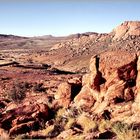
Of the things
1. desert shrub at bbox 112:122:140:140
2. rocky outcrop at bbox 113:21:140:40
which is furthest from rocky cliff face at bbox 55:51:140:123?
rocky outcrop at bbox 113:21:140:40

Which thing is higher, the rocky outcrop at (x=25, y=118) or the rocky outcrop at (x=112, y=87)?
the rocky outcrop at (x=112, y=87)

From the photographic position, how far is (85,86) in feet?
46.9

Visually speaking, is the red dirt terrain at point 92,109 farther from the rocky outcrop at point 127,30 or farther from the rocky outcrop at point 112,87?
the rocky outcrop at point 127,30

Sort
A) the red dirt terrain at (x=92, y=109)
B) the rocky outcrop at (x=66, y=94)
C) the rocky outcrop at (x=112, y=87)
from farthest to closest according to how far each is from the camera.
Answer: the rocky outcrop at (x=66, y=94)
the rocky outcrop at (x=112, y=87)
the red dirt terrain at (x=92, y=109)

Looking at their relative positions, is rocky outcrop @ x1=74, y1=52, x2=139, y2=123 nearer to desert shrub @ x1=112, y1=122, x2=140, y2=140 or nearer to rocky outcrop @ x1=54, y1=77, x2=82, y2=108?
rocky outcrop @ x1=54, y1=77, x2=82, y2=108

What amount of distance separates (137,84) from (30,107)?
3.75 metres

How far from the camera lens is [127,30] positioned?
85500 millimetres

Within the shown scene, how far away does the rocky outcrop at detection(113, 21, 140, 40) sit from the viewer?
80.5 m

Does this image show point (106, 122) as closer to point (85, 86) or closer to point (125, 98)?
point (125, 98)

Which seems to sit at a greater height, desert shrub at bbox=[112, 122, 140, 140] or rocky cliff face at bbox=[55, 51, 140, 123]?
rocky cliff face at bbox=[55, 51, 140, 123]

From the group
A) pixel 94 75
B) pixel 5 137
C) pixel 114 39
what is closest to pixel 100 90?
pixel 94 75

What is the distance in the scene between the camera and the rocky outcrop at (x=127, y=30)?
80500 mm

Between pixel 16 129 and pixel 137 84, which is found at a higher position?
pixel 137 84

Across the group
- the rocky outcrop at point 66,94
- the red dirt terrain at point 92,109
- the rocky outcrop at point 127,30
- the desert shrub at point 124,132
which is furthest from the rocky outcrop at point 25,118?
the rocky outcrop at point 127,30
